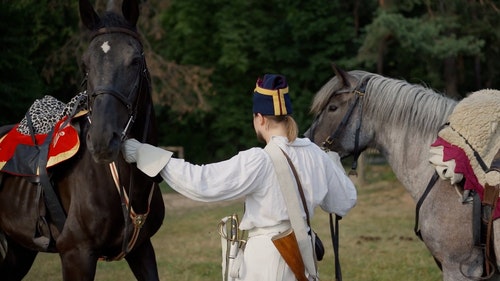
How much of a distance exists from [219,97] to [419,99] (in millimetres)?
26280

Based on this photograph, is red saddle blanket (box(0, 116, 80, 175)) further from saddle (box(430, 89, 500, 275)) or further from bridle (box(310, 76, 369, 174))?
saddle (box(430, 89, 500, 275))

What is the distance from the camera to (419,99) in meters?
4.78

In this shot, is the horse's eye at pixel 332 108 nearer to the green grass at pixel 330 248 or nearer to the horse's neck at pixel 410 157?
the horse's neck at pixel 410 157

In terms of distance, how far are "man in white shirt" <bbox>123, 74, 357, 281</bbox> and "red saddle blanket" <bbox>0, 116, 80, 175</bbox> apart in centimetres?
76

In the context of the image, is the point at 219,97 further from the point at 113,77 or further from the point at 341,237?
the point at 113,77

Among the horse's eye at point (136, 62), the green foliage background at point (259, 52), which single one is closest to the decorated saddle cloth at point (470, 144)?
the horse's eye at point (136, 62)

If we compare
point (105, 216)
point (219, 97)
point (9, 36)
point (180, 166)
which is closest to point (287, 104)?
point (180, 166)

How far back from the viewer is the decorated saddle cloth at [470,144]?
4.19 metres

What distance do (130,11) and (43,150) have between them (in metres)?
1.03

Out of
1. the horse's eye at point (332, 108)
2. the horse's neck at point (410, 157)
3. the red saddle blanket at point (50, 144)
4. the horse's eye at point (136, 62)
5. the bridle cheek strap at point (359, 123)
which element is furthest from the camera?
the horse's eye at point (332, 108)

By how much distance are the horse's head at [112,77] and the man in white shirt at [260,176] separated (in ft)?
0.53

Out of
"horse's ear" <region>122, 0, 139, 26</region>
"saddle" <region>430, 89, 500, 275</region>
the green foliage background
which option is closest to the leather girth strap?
"saddle" <region>430, 89, 500, 275</region>

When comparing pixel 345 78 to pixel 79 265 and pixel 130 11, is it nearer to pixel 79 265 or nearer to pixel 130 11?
pixel 130 11

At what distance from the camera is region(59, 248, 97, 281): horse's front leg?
152 inches
